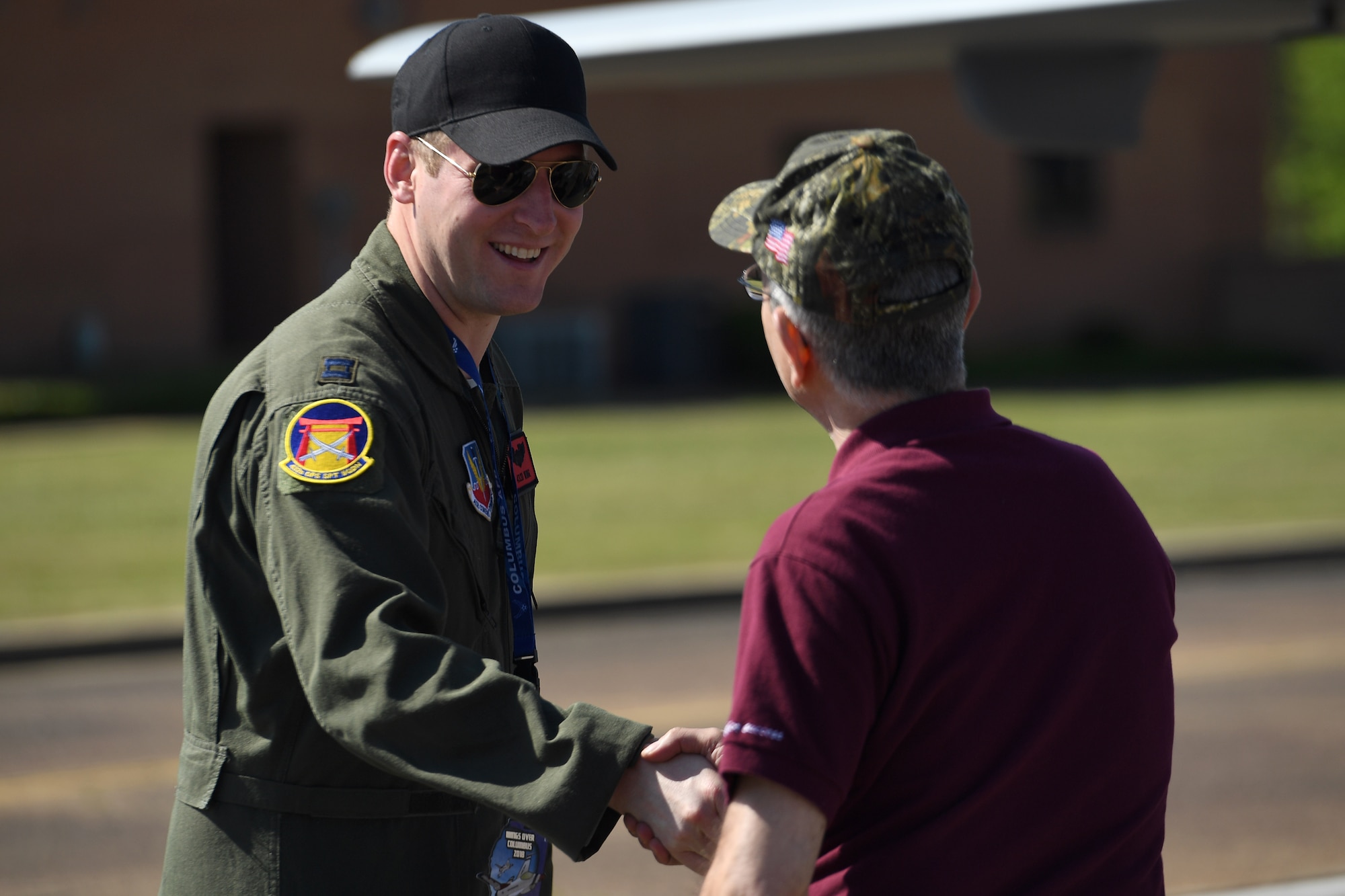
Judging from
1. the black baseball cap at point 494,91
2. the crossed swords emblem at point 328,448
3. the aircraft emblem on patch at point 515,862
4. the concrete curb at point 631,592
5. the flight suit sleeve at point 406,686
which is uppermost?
the black baseball cap at point 494,91

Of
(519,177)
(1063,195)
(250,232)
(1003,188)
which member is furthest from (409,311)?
(1063,195)

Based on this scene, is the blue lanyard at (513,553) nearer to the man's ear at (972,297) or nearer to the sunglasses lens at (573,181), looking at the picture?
the sunglasses lens at (573,181)

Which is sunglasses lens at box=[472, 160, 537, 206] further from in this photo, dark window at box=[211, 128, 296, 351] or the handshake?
dark window at box=[211, 128, 296, 351]

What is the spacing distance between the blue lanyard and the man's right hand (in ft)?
1.37

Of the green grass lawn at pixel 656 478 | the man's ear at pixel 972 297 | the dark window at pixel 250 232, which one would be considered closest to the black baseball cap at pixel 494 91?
the man's ear at pixel 972 297

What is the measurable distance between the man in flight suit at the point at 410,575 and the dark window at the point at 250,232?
79.8 ft

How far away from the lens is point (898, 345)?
1.95m

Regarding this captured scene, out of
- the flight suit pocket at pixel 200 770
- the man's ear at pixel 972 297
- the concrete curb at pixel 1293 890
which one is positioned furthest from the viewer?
the concrete curb at pixel 1293 890

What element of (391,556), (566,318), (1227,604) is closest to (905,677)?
(391,556)

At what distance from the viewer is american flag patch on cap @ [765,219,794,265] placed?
1.95 metres

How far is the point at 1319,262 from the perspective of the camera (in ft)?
97.8

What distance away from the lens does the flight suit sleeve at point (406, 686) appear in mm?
2090

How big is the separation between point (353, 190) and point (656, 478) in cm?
1299

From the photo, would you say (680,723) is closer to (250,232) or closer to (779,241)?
(779,241)
